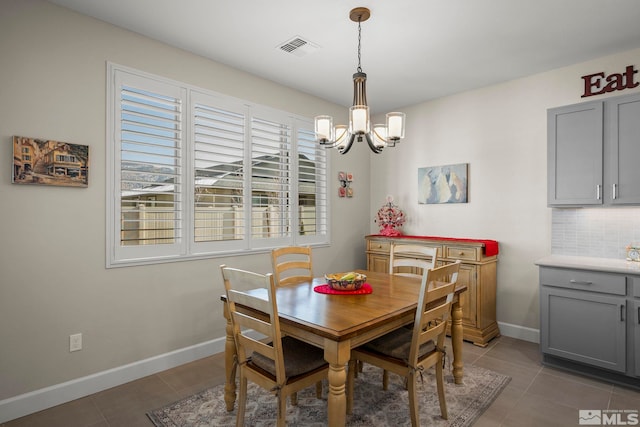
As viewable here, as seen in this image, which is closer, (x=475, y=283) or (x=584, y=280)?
(x=584, y=280)

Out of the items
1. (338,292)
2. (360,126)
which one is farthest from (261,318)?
(360,126)

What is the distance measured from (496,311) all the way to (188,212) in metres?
3.38

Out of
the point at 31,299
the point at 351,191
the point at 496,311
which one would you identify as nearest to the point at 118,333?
the point at 31,299

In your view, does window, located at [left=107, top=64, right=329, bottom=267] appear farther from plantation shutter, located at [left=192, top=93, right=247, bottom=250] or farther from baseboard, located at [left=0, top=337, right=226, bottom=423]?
baseboard, located at [left=0, top=337, right=226, bottom=423]

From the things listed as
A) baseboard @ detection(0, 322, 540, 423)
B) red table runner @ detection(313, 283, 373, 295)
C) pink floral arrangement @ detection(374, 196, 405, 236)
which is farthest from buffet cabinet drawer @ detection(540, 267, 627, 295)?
baseboard @ detection(0, 322, 540, 423)

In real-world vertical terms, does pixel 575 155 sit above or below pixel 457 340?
above

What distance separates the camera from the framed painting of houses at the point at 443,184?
408 centimetres

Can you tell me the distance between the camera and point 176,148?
300cm

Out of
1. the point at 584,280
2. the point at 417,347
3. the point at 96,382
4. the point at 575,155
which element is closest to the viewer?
the point at 417,347

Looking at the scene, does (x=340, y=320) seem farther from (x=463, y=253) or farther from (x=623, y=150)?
(x=623, y=150)

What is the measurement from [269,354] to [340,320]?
40 centimetres

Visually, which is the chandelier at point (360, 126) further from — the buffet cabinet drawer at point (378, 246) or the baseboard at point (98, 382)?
the baseboard at point (98, 382)

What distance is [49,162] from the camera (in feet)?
7.70

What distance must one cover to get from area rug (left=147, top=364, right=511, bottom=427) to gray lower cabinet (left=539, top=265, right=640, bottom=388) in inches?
24.7
